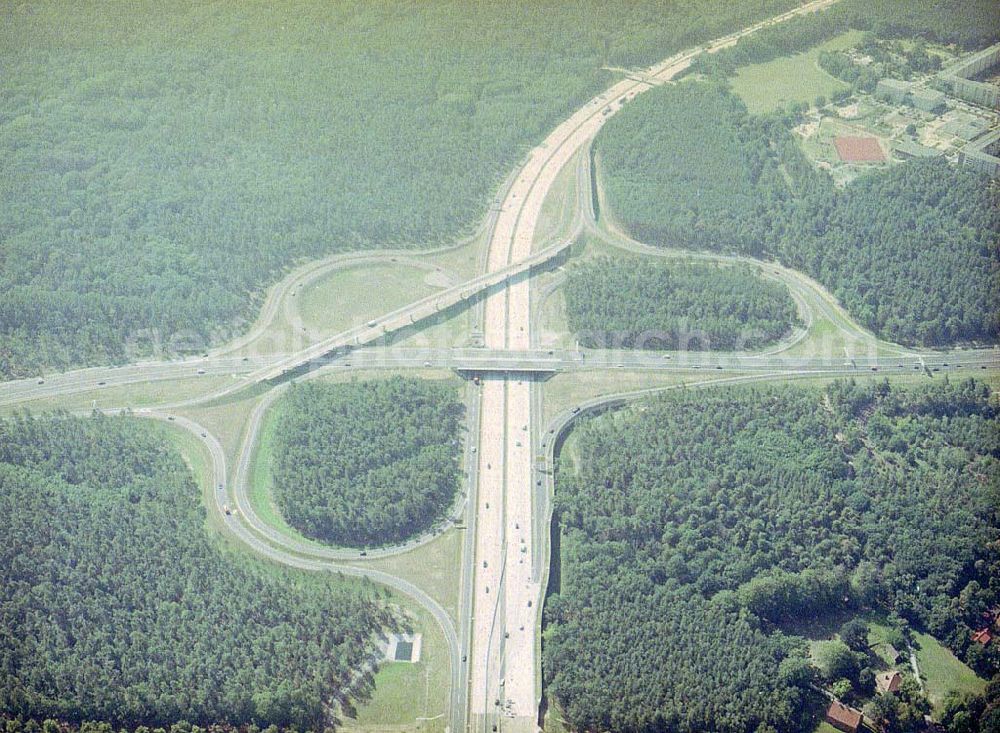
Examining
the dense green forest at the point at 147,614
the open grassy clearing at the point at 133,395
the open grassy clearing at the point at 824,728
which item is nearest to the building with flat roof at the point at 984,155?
the open grassy clearing at the point at 824,728

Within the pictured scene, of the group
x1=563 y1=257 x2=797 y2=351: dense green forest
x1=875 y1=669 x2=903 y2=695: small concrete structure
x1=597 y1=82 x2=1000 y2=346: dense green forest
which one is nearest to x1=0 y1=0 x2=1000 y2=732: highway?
x1=563 y1=257 x2=797 y2=351: dense green forest

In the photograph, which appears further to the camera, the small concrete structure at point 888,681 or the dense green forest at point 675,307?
the dense green forest at point 675,307

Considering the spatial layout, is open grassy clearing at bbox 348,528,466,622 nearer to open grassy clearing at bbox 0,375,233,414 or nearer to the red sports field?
open grassy clearing at bbox 0,375,233,414

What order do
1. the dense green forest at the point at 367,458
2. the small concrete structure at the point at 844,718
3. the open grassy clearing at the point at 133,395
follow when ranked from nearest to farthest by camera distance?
the small concrete structure at the point at 844,718
the dense green forest at the point at 367,458
the open grassy clearing at the point at 133,395

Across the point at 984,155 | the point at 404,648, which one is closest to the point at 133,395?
the point at 404,648

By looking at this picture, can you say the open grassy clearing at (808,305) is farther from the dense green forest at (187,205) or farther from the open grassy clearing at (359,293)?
the open grassy clearing at (359,293)

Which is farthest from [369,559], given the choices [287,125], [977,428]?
[287,125]
